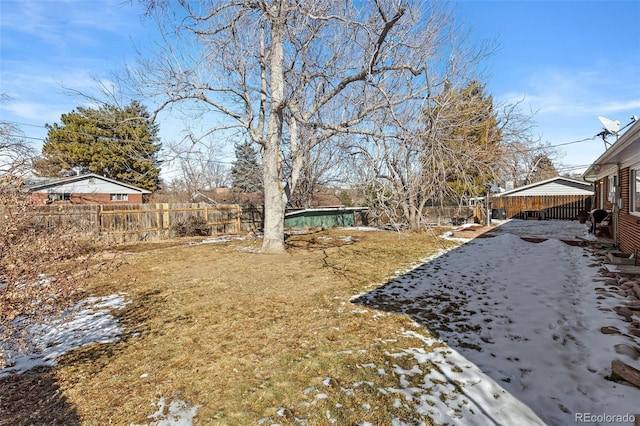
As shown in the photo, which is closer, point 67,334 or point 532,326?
point 532,326

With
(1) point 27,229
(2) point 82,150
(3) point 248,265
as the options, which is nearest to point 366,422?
(1) point 27,229

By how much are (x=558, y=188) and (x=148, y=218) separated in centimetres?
2393

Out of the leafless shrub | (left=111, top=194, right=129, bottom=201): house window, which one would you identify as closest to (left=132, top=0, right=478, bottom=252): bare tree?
the leafless shrub

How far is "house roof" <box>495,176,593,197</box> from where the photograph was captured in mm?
19172

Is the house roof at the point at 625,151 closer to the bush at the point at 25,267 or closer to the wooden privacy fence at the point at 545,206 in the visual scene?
the bush at the point at 25,267

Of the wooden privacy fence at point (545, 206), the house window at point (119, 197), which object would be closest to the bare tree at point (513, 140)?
the wooden privacy fence at point (545, 206)

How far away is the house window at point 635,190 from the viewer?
642 centimetres

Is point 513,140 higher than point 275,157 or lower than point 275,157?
lower

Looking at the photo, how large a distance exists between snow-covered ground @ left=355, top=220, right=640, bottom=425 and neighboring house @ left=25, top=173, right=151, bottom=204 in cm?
1902

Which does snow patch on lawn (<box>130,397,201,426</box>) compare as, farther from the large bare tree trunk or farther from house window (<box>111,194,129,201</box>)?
house window (<box>111,194,129,201</box>)

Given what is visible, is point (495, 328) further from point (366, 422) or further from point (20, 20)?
point (20, 20)

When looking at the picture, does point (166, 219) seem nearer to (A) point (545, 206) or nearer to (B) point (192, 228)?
(B) point (192, 228)

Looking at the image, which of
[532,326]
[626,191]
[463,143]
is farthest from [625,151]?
[532,326]

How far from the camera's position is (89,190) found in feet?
60.7
